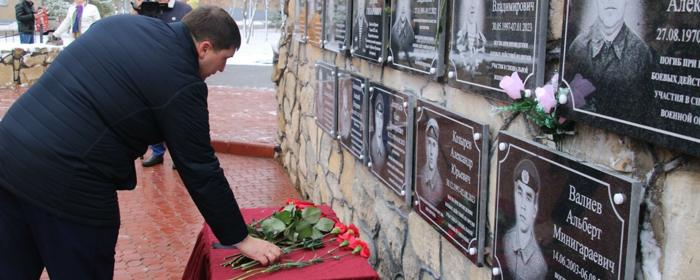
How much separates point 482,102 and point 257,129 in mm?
7569

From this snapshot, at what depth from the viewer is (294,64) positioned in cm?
692

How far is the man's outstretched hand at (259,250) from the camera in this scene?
291cm

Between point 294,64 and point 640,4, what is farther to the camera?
point 294,64

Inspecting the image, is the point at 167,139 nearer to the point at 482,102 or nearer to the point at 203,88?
the point at 203,88

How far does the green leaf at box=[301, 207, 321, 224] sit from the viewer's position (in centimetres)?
348

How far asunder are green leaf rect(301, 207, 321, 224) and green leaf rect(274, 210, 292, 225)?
64mm

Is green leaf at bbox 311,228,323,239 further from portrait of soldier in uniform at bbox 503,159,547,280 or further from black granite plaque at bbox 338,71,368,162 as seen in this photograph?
portrait of soldier in uniform at bbox 503,159,547,280

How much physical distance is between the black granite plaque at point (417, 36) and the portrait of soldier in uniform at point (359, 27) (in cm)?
51

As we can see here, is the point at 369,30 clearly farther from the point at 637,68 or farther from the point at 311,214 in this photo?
the point at 637,68

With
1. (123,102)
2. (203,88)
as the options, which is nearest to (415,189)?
(203,88)

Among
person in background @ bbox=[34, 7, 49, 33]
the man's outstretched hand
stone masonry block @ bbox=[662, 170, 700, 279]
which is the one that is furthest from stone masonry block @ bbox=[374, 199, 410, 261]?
person in background @ bbox=[34, 7, 49, 33]

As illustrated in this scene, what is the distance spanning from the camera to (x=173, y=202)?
6.45m

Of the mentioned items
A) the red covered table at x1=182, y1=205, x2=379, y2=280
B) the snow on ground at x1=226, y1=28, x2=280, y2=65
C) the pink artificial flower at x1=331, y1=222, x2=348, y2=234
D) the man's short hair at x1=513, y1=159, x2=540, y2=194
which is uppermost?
the man's short hair at x1=513, y1=159, x2=540, y2=194

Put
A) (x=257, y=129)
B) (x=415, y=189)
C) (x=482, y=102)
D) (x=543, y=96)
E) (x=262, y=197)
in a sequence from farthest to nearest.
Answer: (x=257, y=129)
(x=262, y=197)
(x=415, y=189)
(x=482, y=102)
(x=543, y=96)
